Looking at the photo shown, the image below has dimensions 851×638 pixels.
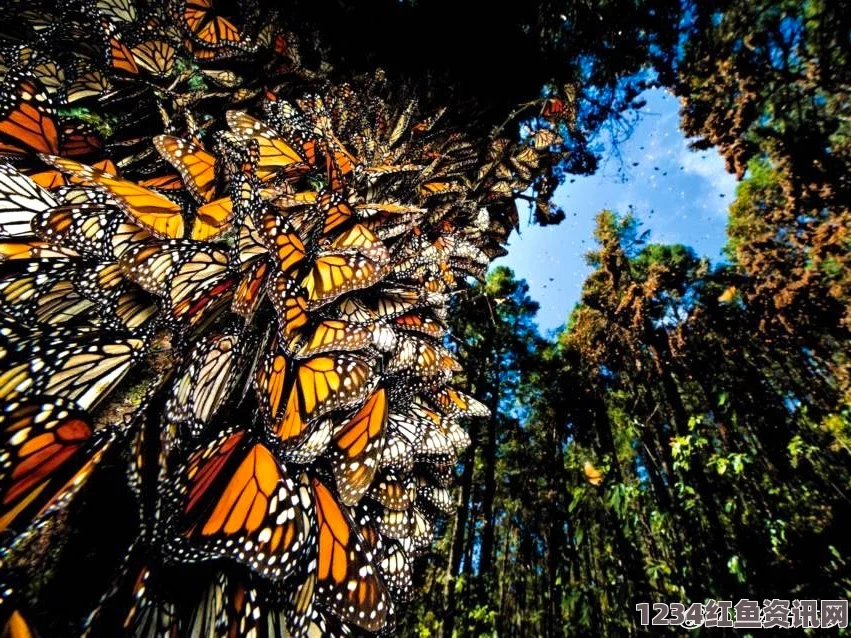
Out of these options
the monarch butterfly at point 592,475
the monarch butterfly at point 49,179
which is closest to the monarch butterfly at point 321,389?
the monarch butterfly at point 49,179

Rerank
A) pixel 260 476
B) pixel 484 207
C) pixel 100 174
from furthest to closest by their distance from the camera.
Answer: pixel 484 207 → pixel 100 174 → pixel 260 476

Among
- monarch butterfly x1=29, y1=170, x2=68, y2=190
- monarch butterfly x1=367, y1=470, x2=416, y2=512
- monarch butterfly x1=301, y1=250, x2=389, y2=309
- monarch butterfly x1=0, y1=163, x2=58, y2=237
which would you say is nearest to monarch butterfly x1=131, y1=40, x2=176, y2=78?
monarch butterfly x1=29, y1=170, x2=68, y2=190

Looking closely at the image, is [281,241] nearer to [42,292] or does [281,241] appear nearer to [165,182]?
[42,292]

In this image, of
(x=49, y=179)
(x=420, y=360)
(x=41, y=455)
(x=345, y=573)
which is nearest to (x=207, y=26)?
(x=49, y=179)

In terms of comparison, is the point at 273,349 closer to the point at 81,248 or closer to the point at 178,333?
the point at 178,333

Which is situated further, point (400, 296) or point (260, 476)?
point (400, 296)

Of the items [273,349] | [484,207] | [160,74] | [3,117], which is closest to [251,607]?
[273,349]
